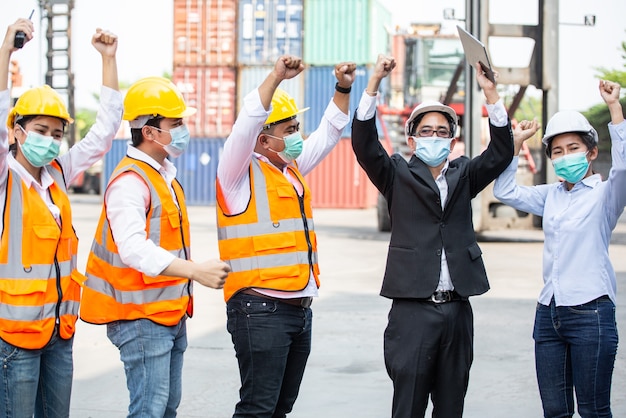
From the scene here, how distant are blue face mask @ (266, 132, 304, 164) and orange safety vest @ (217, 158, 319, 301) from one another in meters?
0.15

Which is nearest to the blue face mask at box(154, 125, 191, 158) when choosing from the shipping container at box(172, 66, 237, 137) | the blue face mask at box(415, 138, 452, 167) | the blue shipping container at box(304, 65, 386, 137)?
the blue face mask at box(415, 138, 452, 167)

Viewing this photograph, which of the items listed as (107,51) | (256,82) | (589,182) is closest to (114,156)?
(256,82)

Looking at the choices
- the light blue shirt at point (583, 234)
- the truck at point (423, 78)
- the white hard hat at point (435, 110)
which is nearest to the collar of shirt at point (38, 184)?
the white hard hat at point (435, 110)

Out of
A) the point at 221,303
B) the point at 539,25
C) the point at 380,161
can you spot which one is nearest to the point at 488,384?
the point at 380,161

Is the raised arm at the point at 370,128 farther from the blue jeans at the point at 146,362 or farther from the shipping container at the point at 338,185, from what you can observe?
the shipping container at the point at 338,185

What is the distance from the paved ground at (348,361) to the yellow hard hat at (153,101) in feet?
7.94

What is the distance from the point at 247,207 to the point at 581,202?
5.02ft

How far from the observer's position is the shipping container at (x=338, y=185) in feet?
130

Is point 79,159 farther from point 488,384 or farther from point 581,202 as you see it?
point 488,384

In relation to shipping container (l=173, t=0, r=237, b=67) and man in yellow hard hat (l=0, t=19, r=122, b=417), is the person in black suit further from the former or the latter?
shipping container (l=173, t=0, r=237, b=67)

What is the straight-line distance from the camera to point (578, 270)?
4.61 metres

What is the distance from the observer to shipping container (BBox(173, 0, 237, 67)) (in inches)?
1587

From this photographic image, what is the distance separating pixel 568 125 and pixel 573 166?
19 centimetres

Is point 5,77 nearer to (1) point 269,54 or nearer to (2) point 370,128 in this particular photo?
(2) point 370,128
